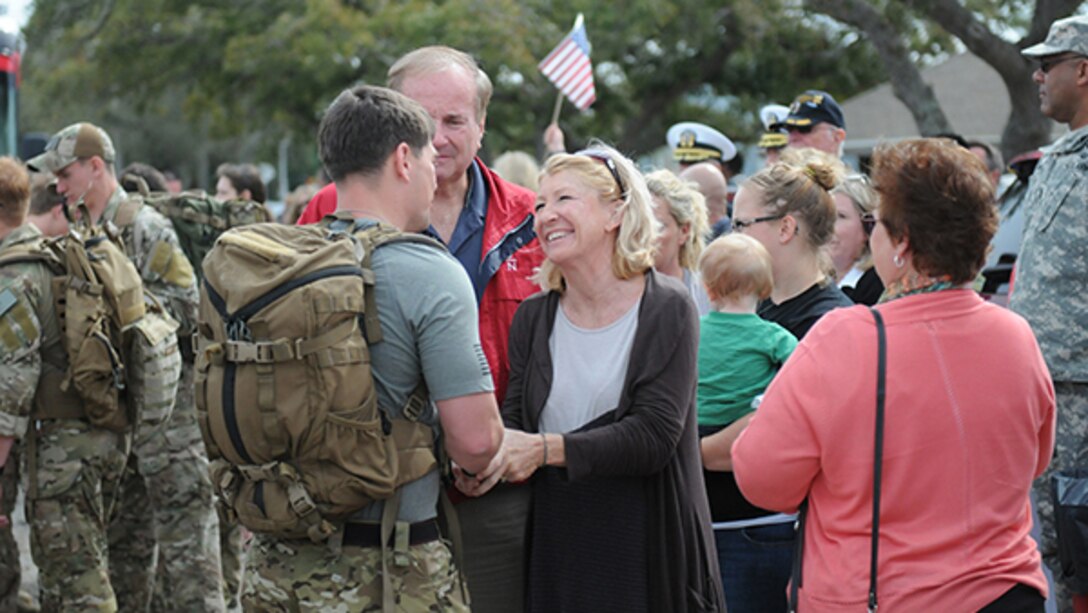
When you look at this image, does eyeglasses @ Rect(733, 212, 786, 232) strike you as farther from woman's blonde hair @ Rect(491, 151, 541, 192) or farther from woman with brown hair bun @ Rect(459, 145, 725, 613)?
woman's blonde hair @ Rect(491, 151, 541, 192)

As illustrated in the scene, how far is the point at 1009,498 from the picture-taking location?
2.88 meters

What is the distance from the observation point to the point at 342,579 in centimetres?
296

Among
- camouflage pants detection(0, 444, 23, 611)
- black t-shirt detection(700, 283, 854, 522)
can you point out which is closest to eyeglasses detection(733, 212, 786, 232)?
black t-shirt detection(700, 283, 854, 522)

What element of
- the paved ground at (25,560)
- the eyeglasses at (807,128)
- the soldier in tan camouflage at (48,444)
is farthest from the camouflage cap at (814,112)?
the paved ground at (25,560)

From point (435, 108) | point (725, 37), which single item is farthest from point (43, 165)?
point (725, 37)

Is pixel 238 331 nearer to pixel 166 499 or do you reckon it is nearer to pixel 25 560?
pixel 166 499

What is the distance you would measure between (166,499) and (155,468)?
0.17m

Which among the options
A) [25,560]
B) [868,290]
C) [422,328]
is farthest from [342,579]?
[25,560]

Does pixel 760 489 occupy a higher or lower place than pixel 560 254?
lower

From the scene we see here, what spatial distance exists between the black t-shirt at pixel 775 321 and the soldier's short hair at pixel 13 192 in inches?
132

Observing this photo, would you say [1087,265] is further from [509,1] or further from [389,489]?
[509,1]

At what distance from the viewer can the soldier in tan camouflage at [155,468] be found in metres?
6.05

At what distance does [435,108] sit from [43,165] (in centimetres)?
304

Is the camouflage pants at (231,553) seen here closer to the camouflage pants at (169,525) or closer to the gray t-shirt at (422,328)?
the camouflage pants at (169,525)
